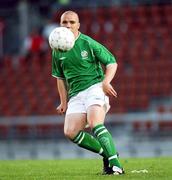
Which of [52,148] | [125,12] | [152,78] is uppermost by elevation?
[125,12]

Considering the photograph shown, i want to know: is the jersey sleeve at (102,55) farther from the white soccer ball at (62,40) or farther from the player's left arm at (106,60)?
the white soccer ball at (62,40)

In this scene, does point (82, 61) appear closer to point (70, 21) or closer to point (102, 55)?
point (102, 55)

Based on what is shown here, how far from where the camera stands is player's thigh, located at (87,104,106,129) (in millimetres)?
10867

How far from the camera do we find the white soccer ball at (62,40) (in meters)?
10.8

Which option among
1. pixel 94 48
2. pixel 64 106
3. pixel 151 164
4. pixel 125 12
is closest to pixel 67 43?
pixel 94 48

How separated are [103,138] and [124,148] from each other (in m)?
9.42

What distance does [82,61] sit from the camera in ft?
36.9

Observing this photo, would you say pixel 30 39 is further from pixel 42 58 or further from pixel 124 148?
pixel 124 148

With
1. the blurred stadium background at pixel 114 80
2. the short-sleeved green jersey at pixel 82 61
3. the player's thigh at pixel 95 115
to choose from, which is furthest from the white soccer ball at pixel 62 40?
the blurred stadium background at pixel 114 80

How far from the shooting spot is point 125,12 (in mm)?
23891

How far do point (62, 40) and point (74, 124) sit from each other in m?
1.18

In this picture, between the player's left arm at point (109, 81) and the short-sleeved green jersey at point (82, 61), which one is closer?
the player's left arm at point (109, 81)

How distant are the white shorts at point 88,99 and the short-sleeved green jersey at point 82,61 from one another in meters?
0.07

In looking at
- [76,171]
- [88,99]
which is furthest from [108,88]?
[76,171]
